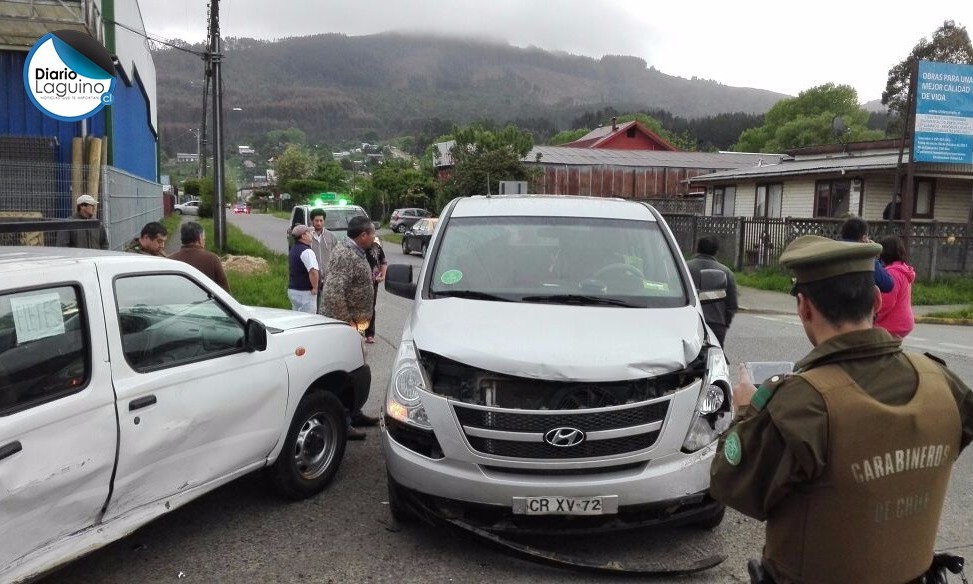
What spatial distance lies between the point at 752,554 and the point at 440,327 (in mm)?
2101

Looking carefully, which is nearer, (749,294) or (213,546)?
(213,546)

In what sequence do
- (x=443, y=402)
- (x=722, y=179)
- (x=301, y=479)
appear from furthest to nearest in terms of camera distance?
(x=722, y=179)
(x=301, y=479)
(x=443, y=402)

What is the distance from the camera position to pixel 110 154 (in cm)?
1666

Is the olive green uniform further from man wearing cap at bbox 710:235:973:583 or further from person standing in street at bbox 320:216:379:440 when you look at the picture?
person standing in street at bbox 320:216:379:440

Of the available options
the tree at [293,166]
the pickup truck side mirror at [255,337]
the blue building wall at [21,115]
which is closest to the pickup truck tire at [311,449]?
the pickup truck side mirror at [255,337]

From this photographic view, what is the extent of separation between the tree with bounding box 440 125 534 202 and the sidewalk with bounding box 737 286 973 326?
19.8 metres

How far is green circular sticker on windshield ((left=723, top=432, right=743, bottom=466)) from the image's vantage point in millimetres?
2053

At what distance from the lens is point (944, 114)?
18.9 m

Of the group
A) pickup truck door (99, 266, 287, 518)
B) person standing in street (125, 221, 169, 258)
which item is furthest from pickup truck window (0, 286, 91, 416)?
person standing in street (125, 221, 169, 258)

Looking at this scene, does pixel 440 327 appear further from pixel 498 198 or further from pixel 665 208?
pixel 665 208

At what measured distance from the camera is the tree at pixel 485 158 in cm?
3738

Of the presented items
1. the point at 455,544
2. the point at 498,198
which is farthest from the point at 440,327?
the point at 498,198

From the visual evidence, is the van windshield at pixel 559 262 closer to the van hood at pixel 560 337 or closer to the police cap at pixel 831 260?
the van hood at pixel 560 337

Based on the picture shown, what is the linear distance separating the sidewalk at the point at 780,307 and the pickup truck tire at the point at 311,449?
12037 mm
